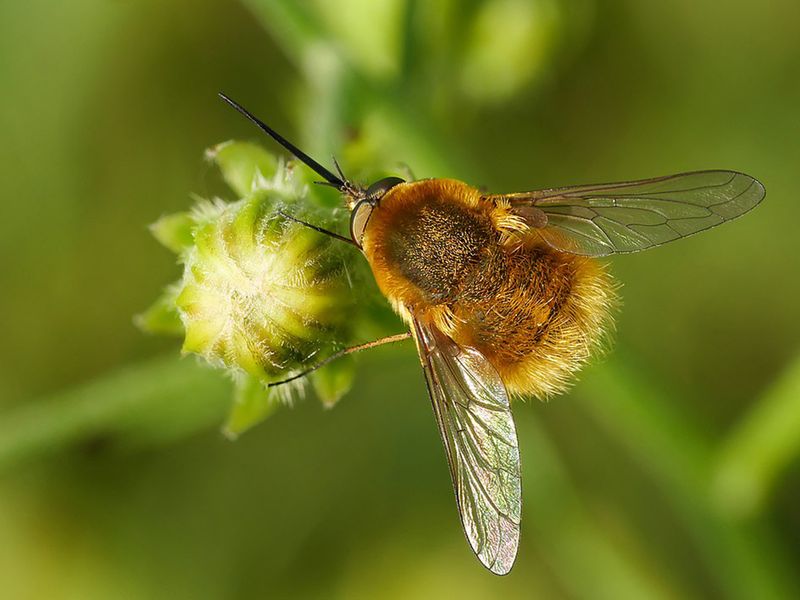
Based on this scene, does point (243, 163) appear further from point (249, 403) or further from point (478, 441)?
point (478, 441)

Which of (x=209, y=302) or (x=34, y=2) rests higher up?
(x=34, y=2)

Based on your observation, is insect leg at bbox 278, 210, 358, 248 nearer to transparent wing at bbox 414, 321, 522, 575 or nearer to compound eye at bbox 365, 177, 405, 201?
compound eye at bbox 365, 177, 405, 201

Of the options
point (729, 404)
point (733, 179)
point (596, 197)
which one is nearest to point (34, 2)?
point (596, 197)

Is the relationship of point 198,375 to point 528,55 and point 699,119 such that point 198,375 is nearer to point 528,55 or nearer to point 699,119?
point 528,55

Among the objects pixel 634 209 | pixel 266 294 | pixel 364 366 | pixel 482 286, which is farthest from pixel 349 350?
pixel 364 366

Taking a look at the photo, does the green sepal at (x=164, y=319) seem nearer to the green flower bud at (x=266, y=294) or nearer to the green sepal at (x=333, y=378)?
the green flower bud at (x=266, y=294)

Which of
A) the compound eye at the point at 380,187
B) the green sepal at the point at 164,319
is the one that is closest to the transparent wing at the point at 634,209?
the compound eye at the point at 380,187

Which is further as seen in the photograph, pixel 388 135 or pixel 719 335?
pixel 719 335
